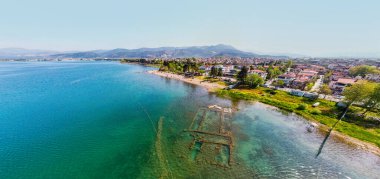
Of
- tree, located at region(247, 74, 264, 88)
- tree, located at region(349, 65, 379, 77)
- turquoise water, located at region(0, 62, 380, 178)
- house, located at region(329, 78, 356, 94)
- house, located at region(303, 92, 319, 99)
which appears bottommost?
Result: turquoise water, located at region(0, 62, 380, 178)

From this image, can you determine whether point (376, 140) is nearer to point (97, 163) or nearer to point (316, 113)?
point (316, 113)

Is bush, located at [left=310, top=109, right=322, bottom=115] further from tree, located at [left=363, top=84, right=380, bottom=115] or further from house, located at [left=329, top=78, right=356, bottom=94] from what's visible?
house, located at [left=329, top=78, right=356, bottom=94]

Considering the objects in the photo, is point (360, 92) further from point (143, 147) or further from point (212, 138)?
point (143, 147)

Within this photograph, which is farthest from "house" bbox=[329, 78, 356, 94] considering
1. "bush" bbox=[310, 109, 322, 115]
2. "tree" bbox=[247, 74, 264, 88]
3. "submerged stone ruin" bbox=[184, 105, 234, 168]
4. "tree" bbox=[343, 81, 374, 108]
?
"submerged stone ruin" bbox=[184, 105, 234, 168]

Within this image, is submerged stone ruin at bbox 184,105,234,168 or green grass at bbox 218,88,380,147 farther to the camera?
green grass at bbox 218,88,380,147

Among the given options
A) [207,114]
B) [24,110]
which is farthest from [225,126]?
[24,110]
